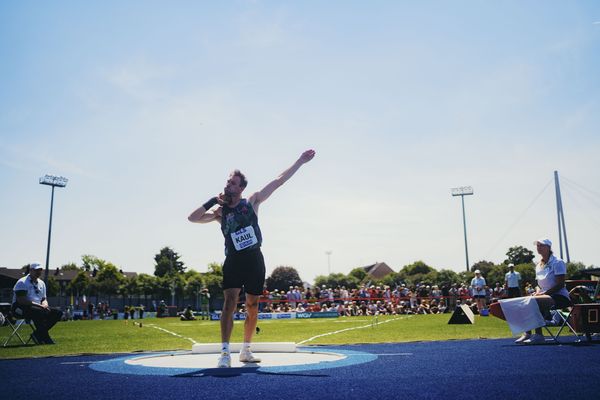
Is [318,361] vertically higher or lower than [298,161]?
lower

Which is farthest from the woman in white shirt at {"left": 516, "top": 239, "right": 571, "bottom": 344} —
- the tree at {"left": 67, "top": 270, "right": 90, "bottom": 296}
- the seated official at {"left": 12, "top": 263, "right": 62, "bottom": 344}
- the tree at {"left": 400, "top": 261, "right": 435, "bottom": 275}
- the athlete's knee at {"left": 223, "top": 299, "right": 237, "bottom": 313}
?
the tree at {"left": 400, "top": 261, "right": 435, "bottom": 275}

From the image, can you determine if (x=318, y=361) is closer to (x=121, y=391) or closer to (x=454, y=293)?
(x=121, y=391)

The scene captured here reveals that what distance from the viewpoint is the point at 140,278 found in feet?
253

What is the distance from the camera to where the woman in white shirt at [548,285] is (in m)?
7.39

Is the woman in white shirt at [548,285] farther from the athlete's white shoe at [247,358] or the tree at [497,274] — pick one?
the tree at [497,274]

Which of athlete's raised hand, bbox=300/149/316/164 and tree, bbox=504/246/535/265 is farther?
tree, bbox=504/246/535/265

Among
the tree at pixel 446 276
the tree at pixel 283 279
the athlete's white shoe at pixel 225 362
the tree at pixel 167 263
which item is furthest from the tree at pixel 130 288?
the athlete's white shoe at pixel 225 362

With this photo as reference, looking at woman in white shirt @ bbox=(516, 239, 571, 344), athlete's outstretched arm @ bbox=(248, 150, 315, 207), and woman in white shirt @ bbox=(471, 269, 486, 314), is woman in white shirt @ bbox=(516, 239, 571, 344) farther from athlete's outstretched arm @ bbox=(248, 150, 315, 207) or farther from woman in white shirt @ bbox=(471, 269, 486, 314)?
woman in white shirt @ bbox=(471, 269, 486, 314)

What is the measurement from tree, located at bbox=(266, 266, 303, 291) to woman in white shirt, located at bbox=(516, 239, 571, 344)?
93.6 metres

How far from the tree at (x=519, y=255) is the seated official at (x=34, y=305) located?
96.4 meters

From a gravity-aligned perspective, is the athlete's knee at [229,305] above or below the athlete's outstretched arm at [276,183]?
below

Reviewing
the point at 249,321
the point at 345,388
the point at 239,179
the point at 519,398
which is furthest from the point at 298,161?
the point at 519,398

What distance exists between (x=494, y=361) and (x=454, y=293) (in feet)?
76.6

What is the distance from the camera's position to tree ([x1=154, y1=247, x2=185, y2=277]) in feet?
383
